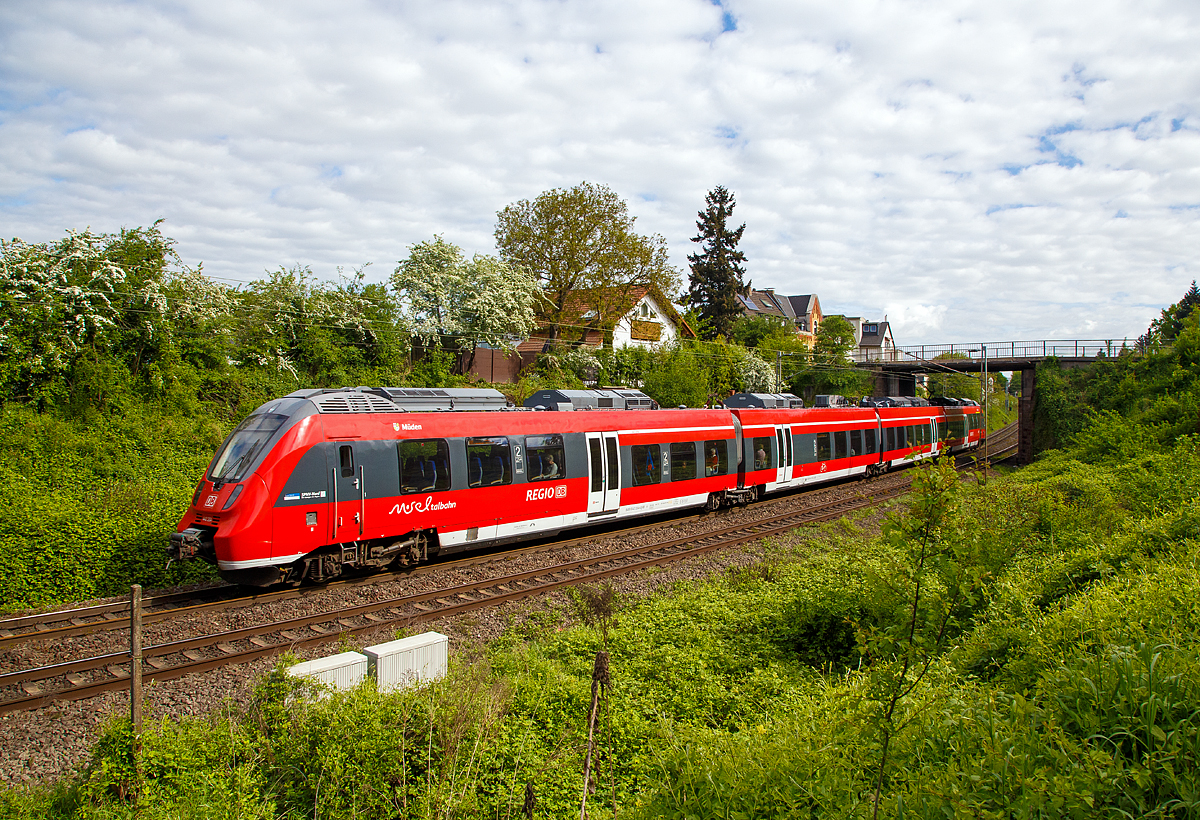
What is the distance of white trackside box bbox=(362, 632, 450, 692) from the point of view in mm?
7375

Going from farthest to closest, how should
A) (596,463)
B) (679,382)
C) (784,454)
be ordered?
(679,382) < (784,454) < (596,463)

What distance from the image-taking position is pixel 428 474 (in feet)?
40.1

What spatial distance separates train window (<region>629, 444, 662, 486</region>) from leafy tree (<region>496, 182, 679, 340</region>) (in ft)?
71.1

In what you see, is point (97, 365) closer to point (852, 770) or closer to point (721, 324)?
point (852, 770)

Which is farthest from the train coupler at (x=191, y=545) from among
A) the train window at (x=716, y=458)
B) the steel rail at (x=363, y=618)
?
the train window at (x=716, y=458)

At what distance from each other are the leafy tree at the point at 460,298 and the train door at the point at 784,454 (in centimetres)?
1468

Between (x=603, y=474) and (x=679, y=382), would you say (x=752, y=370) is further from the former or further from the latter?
(x=603, y=474)

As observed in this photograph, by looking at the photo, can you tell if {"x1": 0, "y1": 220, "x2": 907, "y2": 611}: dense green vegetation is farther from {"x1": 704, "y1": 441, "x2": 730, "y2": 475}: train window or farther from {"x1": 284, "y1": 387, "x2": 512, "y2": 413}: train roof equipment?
{"x1": 704, "y1": 441, "x2": 730, "y2": 475}: train window

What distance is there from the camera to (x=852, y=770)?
4680 millimetres

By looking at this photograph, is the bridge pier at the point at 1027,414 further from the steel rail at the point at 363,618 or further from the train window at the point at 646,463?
the train window at the point at 646,463

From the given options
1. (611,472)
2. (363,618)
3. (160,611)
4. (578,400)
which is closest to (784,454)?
(611,472)

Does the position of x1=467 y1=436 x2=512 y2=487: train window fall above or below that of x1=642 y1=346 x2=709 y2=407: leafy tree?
below

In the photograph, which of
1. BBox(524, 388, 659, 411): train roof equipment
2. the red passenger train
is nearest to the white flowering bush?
the red passenger train

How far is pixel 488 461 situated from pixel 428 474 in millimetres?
1344
